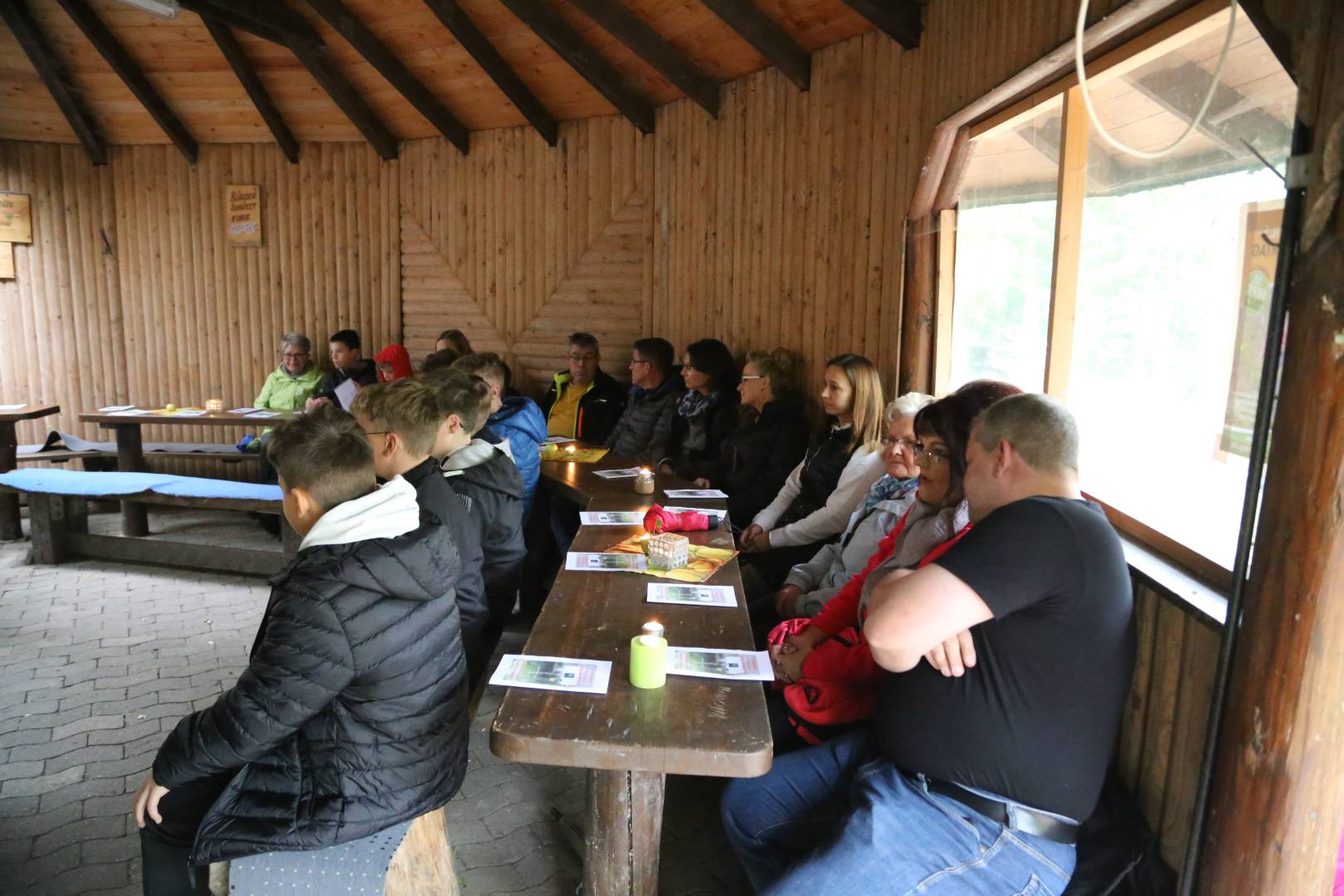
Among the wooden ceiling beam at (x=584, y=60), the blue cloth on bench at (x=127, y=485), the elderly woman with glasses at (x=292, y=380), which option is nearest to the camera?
the blue cloth on bench at (x=127, y=485)

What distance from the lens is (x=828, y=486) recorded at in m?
4.24

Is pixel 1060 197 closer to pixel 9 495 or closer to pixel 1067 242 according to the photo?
pixel 1067 242

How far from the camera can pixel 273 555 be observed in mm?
5633

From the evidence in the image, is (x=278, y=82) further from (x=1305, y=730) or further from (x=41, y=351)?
(x=1305, y=730)

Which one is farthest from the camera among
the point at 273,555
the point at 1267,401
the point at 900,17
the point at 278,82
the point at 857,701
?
the point at 278,82

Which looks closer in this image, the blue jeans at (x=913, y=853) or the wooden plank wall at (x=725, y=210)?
the blue jeans at (x=913, y=853)

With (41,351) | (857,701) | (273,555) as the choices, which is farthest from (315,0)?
(857,701)

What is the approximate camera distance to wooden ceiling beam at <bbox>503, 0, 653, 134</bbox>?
591 cm

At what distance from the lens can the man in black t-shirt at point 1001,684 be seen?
1791mm

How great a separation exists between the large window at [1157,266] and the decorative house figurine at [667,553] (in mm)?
1409

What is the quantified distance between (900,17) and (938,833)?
12.9 feet

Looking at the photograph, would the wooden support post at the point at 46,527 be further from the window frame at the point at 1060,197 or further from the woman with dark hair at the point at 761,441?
the window frame at the point at 1060,197

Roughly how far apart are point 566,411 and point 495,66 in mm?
2792

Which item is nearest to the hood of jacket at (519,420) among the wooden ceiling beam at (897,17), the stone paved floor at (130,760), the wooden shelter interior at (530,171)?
the stone paved floor at (130,760)
